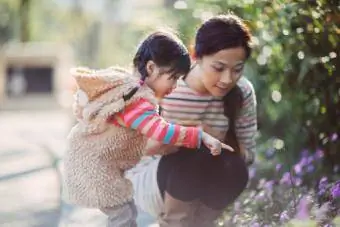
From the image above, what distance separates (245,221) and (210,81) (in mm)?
940

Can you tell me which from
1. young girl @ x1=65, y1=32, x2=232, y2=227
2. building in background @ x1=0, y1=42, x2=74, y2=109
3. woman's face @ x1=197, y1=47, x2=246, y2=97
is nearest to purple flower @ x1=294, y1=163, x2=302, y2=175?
woman's face @ x1=197, y1=47, x2=246, y2=97

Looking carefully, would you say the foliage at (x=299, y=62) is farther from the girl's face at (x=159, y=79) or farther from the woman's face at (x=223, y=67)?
the girl's face at (x=159, y=79)

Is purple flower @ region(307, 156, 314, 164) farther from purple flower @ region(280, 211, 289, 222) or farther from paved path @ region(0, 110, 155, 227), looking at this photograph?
purple flower @ region(280, 211, 289, 222)

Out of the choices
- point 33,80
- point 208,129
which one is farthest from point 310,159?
point 33,80

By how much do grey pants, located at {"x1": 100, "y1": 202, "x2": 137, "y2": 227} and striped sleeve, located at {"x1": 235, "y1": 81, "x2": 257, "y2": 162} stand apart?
88 centimetres

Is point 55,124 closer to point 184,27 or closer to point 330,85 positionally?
point 184,27

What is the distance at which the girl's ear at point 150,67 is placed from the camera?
445cm

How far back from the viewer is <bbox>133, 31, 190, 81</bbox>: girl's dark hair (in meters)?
4.43

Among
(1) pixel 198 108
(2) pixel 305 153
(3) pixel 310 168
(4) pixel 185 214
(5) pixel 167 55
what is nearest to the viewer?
(5) pixel 167 55

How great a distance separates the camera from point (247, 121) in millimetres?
5148

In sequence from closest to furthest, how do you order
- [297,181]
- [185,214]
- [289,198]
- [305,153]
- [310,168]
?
[185,214]
[289,198]
[297,181]
[310,168]
[305,153]

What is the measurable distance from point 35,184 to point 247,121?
3181 millimetres

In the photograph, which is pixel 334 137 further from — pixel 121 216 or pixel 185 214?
pixel 121 216

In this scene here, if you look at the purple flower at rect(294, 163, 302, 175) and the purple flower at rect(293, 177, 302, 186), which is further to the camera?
the purple flower at rect(294, 163, 302, 175)
